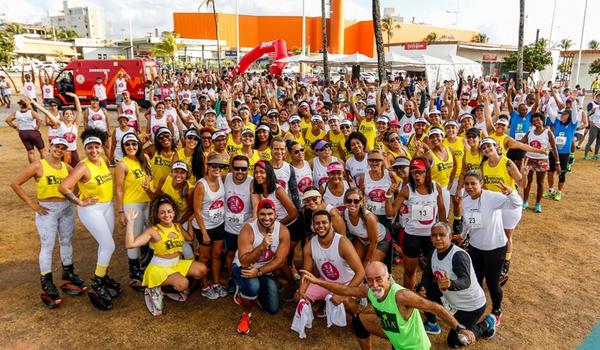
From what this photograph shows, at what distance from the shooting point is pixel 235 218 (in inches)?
198

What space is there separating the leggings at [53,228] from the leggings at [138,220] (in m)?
0.68

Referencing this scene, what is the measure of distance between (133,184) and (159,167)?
0.59 metres

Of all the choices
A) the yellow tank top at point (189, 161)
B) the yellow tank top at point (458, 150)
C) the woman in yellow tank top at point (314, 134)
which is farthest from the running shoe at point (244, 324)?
the yellow tank top at point (458, 150)

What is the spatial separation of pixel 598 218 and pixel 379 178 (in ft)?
17.8

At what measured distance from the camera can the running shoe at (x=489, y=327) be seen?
14.0ft

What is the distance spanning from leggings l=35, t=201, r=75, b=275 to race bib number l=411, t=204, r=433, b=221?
4238mm

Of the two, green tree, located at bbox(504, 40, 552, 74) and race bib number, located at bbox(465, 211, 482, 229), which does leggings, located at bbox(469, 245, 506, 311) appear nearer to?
race bib number, located at bbox(465, 211, 482, 229)

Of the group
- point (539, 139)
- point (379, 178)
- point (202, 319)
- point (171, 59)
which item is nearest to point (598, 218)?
point (539, 139)

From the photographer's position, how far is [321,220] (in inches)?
163

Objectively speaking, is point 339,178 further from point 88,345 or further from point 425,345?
point 88,345

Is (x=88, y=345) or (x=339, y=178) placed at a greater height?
(x=339, y=178)

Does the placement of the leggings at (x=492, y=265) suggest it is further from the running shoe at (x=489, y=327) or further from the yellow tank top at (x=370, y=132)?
the yellow tank top at (x=370, y=132)

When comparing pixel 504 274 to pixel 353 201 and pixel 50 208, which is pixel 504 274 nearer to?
pixel 353 201

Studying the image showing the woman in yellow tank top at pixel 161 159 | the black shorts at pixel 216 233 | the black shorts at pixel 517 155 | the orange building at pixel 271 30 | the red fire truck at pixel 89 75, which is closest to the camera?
the black shorts at pixel 216 233
